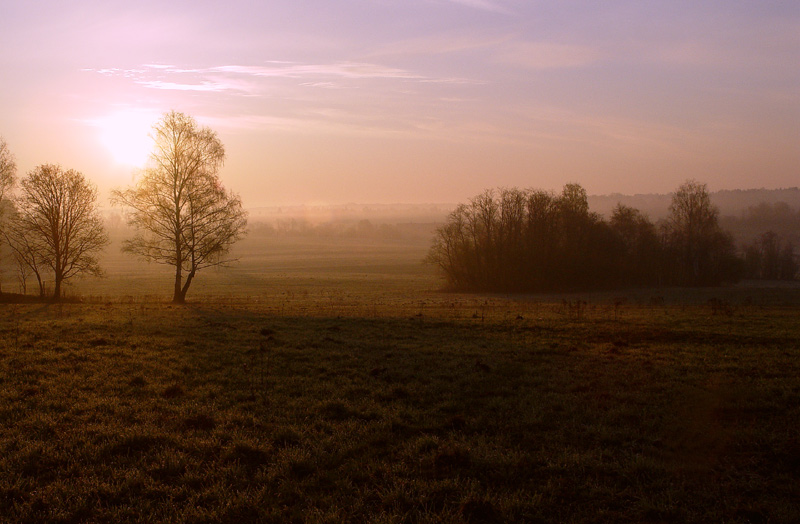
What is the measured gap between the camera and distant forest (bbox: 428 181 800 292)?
65438mm

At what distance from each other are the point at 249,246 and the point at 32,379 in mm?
152456

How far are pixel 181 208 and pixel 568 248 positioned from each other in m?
47.4

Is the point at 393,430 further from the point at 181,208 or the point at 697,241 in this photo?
the point at 697,241

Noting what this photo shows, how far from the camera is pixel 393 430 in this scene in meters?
8.55

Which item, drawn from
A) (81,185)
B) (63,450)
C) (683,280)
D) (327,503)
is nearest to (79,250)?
(81,185)

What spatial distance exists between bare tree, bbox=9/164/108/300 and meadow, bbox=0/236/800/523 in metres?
19.9

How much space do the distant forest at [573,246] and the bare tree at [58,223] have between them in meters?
41.8

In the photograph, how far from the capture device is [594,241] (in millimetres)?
66500

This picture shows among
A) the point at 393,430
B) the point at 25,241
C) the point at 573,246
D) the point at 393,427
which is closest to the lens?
the point at 393,430

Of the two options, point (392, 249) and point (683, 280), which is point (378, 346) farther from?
point (392, 249)

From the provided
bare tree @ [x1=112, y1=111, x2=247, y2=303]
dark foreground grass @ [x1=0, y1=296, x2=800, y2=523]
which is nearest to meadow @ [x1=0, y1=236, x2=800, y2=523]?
dark foreground grass @ [x1=0, y1=296, x2=800, y2=523]

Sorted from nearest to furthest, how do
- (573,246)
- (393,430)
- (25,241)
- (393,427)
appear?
(393,430)
(393,427)
(25,241)
(573,246)

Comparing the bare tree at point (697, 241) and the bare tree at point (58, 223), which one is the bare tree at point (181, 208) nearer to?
the bare tree at point (58, 223)

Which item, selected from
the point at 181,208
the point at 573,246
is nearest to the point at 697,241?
the point at 573,246
